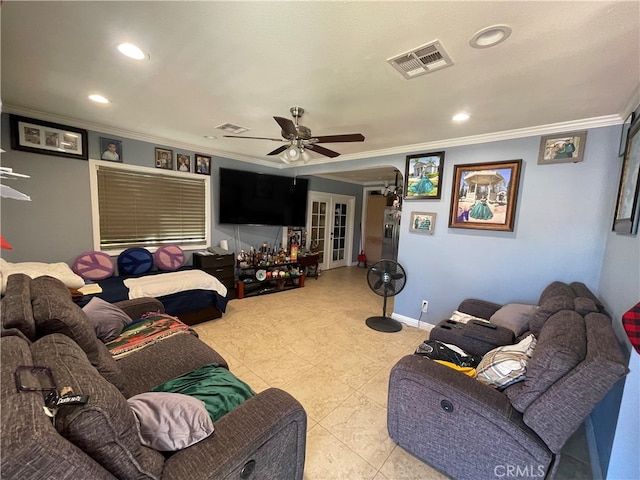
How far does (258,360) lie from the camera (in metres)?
2.47

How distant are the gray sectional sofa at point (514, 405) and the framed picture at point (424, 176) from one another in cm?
182

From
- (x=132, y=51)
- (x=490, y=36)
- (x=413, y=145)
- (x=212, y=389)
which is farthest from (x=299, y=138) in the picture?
(x=212, y=389)

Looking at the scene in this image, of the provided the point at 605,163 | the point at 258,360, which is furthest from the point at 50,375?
the point at 605,163

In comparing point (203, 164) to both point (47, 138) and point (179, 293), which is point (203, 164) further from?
point (179, 293)

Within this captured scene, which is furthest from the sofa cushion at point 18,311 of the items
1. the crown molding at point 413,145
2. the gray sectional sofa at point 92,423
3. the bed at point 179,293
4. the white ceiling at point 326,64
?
the crown molding at point 413,145

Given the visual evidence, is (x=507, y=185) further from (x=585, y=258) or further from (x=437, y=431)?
(x=437, y=431)

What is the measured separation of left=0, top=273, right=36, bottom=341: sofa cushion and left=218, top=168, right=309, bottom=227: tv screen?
307cm

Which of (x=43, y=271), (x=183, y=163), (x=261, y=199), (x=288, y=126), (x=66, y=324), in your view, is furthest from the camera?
(x=261, y=199)

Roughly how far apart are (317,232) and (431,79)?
4.33 m

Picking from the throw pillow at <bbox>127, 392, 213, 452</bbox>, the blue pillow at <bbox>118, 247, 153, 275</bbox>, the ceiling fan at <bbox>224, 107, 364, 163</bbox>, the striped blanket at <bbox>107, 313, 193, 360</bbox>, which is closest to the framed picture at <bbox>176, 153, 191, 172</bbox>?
the blue pillow at <bbox>118, 247, 153, 275</bbox>

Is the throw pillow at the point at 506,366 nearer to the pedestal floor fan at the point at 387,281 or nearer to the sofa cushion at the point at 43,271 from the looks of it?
the pedestal floor fan at the point at 387,281

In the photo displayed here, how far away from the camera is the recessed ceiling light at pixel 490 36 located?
48.0 inches

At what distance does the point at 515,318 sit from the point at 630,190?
1.11 metres

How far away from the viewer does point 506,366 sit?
1364mm
